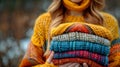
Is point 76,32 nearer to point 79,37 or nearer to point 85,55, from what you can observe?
point 79,37

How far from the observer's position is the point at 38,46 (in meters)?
5.39

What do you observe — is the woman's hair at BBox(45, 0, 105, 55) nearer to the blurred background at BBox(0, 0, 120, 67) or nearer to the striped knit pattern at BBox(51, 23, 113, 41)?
the striped knit pattern at BBox(51, 23, 113, 41)

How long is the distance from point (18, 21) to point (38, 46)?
500 centimetres

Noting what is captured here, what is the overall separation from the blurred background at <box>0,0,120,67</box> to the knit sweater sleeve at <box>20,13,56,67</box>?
2.93 meters

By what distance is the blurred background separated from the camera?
922 centimetres

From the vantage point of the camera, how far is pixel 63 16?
5.37 m

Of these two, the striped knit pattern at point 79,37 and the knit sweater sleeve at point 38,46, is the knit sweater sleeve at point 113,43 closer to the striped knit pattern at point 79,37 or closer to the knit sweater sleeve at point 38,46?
the striped knit pattern at point 79,37

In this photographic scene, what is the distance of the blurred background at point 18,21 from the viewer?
9.22m

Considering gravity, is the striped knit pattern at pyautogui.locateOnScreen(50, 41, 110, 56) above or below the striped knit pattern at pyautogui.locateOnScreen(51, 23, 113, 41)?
below

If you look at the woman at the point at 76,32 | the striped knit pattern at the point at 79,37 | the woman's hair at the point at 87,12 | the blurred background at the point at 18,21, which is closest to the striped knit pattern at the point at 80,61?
the woman at the point at 76,32

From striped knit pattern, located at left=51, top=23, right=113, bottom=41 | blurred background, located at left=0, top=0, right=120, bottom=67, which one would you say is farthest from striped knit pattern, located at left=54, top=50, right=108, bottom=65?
blurred background, located at left=0, top=0, right=120, bottom=67

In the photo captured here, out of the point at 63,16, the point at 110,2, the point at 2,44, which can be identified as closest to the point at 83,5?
the point at 63,16

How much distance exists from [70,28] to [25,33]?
4.72 m

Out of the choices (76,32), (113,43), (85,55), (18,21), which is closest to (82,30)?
(76,32)
